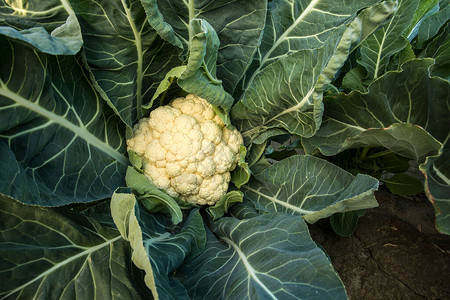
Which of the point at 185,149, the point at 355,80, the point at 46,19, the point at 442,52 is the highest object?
the point at 46,19

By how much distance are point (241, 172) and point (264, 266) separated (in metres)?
0.52

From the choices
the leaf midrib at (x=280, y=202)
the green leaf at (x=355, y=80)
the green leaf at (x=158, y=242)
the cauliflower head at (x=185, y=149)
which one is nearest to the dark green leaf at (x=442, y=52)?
the green leaf at (x=355, y=80)

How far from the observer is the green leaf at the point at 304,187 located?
1201 millimetres

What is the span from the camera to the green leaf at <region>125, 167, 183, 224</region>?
4.20 ft

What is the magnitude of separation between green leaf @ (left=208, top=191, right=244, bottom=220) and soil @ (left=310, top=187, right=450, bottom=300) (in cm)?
55

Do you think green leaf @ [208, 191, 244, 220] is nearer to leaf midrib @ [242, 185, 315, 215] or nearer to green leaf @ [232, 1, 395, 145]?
leaf midrib @ [242, 185, 315, 215]

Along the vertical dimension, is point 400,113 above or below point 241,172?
above

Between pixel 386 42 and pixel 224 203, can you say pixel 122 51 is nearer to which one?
pixel 224 203

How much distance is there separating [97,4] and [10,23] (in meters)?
0.29

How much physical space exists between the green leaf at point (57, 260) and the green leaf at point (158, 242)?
118 millimetres

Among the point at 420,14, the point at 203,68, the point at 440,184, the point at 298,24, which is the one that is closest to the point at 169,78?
the point at 203,68

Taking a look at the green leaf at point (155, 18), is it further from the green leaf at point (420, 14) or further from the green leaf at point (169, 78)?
the green leaf at point (420, 14)

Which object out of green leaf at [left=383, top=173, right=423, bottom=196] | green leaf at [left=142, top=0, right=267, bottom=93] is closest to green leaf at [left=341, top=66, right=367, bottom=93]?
green leaf at [left=142, top=0, right=267, bottom=93]

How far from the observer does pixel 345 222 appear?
5.44 ft
